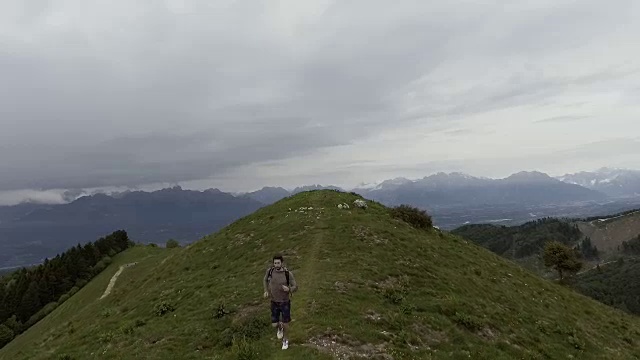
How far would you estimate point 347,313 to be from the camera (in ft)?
74.5

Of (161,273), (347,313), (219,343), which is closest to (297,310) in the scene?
(347,313)

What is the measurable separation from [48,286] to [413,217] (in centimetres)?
11583

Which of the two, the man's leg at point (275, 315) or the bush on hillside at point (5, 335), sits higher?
the man's leg at point (275, 315)

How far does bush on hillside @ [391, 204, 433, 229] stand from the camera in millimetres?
48156

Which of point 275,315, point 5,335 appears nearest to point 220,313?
point 275,315

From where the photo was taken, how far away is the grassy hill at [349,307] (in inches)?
829

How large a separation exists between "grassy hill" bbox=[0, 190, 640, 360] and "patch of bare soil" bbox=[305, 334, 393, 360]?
5 cm

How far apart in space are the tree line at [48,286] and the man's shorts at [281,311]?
102m

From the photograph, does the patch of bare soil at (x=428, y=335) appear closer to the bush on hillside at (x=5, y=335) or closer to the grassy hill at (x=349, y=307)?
the grassy hill at (x=349, y=307)

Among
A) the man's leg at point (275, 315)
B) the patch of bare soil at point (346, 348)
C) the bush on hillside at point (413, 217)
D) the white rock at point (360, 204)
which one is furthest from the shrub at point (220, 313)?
the bush on hillside at point (413, 217)

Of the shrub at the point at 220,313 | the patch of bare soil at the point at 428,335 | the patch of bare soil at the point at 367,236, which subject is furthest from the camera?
the patch of bare soil at the point at 367,236

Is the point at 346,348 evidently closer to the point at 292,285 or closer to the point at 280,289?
the point at 292,285

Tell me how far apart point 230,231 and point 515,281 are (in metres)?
30.6

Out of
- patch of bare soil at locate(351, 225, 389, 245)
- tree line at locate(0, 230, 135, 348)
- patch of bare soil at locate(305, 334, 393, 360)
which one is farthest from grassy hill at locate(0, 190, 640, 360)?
tree line at locate(0, 230, 135, 348)
